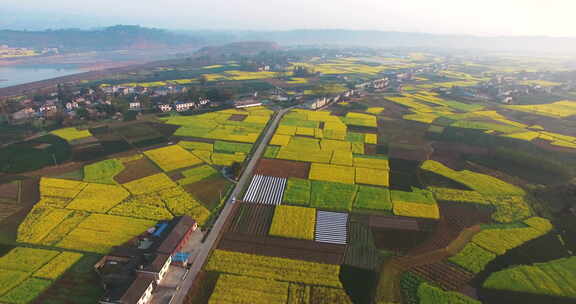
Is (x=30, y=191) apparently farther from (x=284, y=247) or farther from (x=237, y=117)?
(x=237, y=117)

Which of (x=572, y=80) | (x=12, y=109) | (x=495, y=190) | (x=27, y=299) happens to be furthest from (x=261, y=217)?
(x=572, y=80)

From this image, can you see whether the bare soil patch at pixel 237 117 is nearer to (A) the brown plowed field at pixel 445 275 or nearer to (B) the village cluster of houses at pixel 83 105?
(B) the village cluster of houses at pixel 83 105

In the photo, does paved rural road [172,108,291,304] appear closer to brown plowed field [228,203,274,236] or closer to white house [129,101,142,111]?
brown plowed field [228,203,274,236]

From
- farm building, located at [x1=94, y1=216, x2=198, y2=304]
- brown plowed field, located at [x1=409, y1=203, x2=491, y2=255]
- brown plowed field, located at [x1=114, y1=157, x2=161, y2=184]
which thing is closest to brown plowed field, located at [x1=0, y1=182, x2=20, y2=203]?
brown plowed field, located at [x1=114, y1=157, x2=161, y2=184]

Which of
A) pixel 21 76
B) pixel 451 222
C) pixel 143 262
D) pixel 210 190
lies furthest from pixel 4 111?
pixel 451 222

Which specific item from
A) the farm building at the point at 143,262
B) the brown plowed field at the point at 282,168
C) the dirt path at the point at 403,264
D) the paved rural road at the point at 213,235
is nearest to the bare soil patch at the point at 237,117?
the paved rural road at the point at 213,235

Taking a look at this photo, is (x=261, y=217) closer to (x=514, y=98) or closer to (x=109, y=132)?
(x=109, y=132)
